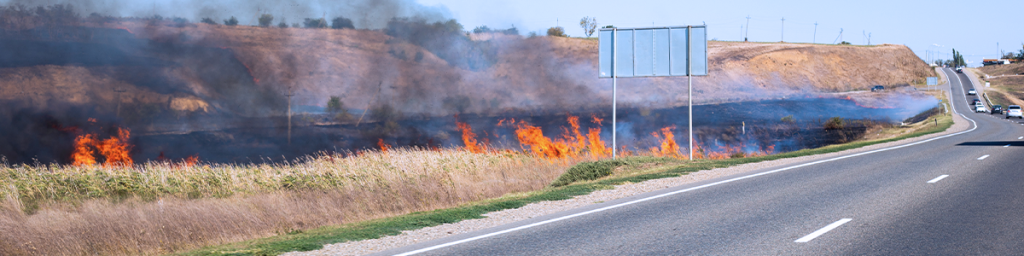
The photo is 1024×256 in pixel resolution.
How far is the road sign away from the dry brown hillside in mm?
52896

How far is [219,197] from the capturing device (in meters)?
17.4

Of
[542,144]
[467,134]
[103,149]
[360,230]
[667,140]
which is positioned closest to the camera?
[360,230]

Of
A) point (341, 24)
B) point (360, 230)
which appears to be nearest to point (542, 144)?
point (360, 230)

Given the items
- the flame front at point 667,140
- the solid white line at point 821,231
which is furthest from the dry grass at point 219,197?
the flame front at point 667,140

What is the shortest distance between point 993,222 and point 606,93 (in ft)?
260

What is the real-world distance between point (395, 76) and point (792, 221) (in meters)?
79.5

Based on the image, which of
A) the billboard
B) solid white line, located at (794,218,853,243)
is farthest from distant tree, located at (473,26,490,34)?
solid white line, located at (794,218,853,243)

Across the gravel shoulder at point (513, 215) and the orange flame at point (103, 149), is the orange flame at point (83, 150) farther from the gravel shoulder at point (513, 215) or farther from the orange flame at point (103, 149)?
the gravel shoulder at point (513, 215)

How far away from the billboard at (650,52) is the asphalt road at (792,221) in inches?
349

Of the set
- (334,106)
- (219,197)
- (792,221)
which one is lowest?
(219,197)

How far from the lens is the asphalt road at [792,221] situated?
6.96 metres

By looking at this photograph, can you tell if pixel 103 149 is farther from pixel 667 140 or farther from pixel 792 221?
pixel 792 221

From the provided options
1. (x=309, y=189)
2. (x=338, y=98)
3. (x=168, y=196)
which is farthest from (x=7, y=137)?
(x=309, y=189)

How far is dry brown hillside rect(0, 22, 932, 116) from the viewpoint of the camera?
203 feet
